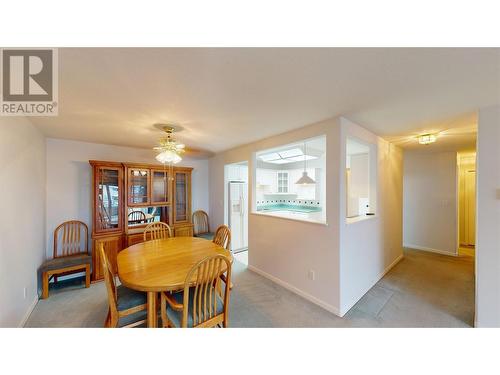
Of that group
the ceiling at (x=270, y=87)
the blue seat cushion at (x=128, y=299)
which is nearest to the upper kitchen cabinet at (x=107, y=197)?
the ceiling at (x=270, y=87)

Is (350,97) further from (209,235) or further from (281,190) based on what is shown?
(281,190)

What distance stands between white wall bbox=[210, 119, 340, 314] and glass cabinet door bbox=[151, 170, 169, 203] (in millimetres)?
1526

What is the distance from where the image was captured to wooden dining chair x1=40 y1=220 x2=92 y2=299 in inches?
94.3

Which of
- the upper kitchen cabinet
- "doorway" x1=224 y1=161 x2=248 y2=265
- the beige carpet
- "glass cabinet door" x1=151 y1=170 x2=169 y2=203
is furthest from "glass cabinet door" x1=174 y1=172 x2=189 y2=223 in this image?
the beige carpet

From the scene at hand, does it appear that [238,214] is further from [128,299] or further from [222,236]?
[128,299]

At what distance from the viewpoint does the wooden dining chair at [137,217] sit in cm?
324

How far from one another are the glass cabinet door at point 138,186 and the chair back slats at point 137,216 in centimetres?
21

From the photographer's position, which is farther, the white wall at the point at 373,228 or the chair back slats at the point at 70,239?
the chair back slats at the point at 70,239

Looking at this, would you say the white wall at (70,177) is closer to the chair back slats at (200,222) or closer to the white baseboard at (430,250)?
the chair back slats at (200,222)

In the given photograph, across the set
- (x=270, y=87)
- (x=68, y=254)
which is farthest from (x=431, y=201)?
(x=68, y=254)

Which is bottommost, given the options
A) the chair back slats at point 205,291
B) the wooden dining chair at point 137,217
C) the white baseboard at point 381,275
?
the white baseboard at point 381,275

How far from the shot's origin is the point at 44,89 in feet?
4.56

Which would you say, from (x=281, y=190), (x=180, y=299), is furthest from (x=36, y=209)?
(x=281, y=190)

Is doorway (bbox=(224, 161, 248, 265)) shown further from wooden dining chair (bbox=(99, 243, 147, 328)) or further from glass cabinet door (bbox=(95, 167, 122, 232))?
wooden dining chair (bbox=(99, 243, 147, 328))
